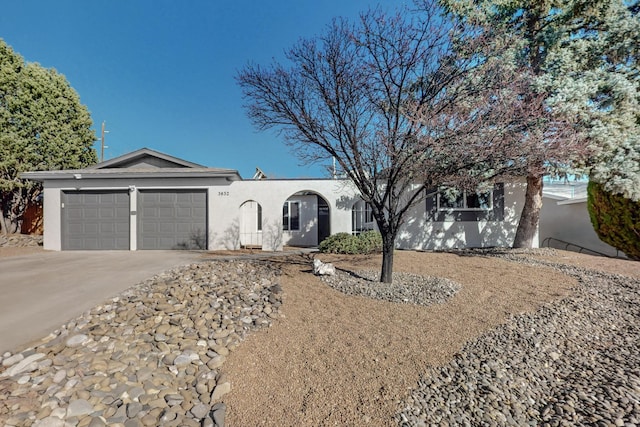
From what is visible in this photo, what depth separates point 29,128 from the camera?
12172 mm

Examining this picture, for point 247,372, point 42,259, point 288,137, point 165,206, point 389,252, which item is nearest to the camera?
point 247,372

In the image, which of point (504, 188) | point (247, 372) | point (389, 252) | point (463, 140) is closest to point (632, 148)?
point (504, 188)

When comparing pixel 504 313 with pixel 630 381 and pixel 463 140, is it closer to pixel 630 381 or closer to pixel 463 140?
pixel 630 381

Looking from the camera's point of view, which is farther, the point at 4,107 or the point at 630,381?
the point at 4,107

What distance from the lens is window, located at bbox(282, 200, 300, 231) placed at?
1437cm

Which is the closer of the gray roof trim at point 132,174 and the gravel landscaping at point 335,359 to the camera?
the gravel landscaping at point 335,359

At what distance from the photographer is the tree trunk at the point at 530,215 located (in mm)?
9516

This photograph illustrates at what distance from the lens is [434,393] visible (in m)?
2.53

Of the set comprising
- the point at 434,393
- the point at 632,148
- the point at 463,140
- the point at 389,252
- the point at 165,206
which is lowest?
the point at 434,393

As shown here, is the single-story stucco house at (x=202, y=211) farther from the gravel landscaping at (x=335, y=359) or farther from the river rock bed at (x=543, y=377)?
the river rock bed at (x=543, y=377)

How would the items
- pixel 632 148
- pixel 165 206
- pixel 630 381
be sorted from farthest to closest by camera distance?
1. pixel 165 206
2. pixel 632 148
3. pixel 630 381

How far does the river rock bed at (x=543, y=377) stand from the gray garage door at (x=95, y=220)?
11880mm

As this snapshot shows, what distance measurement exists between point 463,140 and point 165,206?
10.6 metres

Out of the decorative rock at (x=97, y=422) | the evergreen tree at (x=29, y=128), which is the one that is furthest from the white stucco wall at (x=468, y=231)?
the evergreen tree at (x=29, y=128)
